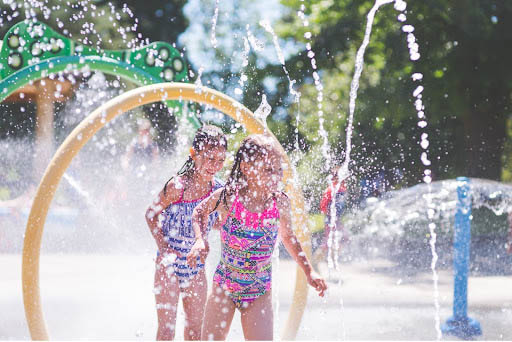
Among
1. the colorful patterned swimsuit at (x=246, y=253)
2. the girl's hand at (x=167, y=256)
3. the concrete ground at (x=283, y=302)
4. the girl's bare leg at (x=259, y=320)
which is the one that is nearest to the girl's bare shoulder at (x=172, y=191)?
the girl's hand at (x=167, y=256)

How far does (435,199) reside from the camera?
12609 millimetres

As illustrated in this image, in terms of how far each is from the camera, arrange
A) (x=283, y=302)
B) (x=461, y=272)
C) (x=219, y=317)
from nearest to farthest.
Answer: (x=219, y=317)
(x=461, y=272)
(x=283, y=302)

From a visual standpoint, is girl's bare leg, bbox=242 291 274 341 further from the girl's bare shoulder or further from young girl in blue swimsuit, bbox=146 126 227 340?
the girl's bare shoulder

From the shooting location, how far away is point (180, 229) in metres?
3.45

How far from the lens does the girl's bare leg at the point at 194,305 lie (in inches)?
134

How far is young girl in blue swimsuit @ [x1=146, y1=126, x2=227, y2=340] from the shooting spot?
341 cm

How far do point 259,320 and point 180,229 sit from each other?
2.51 feet

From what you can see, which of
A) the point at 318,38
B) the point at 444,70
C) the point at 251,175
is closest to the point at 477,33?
the point at 444,70

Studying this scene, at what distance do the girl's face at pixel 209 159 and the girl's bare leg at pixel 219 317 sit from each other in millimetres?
700

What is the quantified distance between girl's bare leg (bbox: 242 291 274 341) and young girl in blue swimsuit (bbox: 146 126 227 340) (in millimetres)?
537

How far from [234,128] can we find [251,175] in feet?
11.8

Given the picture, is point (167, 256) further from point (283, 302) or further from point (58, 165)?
point (283, 302)

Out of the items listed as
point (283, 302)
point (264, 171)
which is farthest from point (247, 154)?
point (283, 302)

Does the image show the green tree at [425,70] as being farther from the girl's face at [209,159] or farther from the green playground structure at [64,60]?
the girl's face at [209,159]
